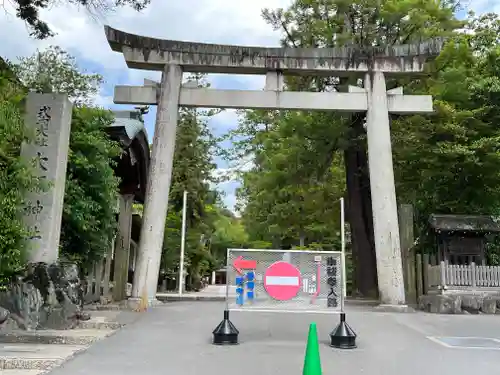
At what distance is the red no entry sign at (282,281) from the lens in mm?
6984

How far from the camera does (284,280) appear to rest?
7.04 metres

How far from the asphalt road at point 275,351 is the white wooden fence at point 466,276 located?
338 centimetres

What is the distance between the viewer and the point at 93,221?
11.2m

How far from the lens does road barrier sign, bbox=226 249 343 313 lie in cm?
696

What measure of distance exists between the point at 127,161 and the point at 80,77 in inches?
294

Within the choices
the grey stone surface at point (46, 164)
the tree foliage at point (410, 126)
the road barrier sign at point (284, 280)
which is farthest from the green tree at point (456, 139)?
the grey stone surface at point (46, 164)

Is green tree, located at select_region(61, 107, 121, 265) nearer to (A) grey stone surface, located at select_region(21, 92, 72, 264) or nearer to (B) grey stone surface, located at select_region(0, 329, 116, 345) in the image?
(A) grey stone surface, located at select_region(21, 92, 72, 264)

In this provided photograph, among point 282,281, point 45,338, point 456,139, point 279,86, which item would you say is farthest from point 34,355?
point 456,139

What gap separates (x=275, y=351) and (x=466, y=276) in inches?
352

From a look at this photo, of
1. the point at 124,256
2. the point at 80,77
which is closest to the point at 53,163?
the point at 124,256

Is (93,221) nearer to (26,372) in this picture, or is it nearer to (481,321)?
(26,372)

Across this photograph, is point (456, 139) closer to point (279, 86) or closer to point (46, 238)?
point (279, 86)

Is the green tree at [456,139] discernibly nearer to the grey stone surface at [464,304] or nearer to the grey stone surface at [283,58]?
the grey stone surface at [283,58]

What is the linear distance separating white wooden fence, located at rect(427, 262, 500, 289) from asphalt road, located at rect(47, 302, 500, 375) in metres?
3.38
